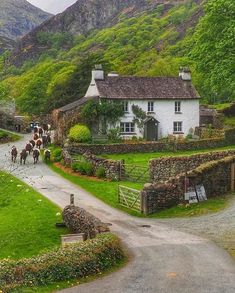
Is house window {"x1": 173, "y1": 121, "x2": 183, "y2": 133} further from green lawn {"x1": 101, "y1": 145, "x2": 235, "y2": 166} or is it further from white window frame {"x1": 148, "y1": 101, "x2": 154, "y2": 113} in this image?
green lawn {"x1": 101, "y1": 145, "x2": 235, "y2": 166}

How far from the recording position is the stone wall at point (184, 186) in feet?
116

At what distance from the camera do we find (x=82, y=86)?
9219 centimetres

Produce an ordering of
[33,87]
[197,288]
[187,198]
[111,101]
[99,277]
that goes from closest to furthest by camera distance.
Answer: [197,288] < [99,277] < [187,198] < [111,101] < [33,87]

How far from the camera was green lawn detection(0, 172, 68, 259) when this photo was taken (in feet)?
92.7

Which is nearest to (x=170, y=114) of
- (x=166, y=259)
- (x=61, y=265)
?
(x=166, y=259)

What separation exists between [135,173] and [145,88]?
28178 mm

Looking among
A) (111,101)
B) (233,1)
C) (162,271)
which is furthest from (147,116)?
(162,271)

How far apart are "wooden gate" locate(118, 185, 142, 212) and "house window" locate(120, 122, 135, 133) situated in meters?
32.3

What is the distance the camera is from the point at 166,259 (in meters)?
24.3

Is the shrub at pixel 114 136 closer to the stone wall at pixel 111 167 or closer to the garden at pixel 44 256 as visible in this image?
the stone wall at pixel 111 167

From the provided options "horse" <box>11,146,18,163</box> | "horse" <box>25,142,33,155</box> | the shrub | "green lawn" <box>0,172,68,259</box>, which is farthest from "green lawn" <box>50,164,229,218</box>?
the shrub

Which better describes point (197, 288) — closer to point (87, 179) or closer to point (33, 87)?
point (87, 179)

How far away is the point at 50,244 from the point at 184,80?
165ft

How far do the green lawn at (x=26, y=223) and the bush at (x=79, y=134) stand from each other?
19.3 meters
